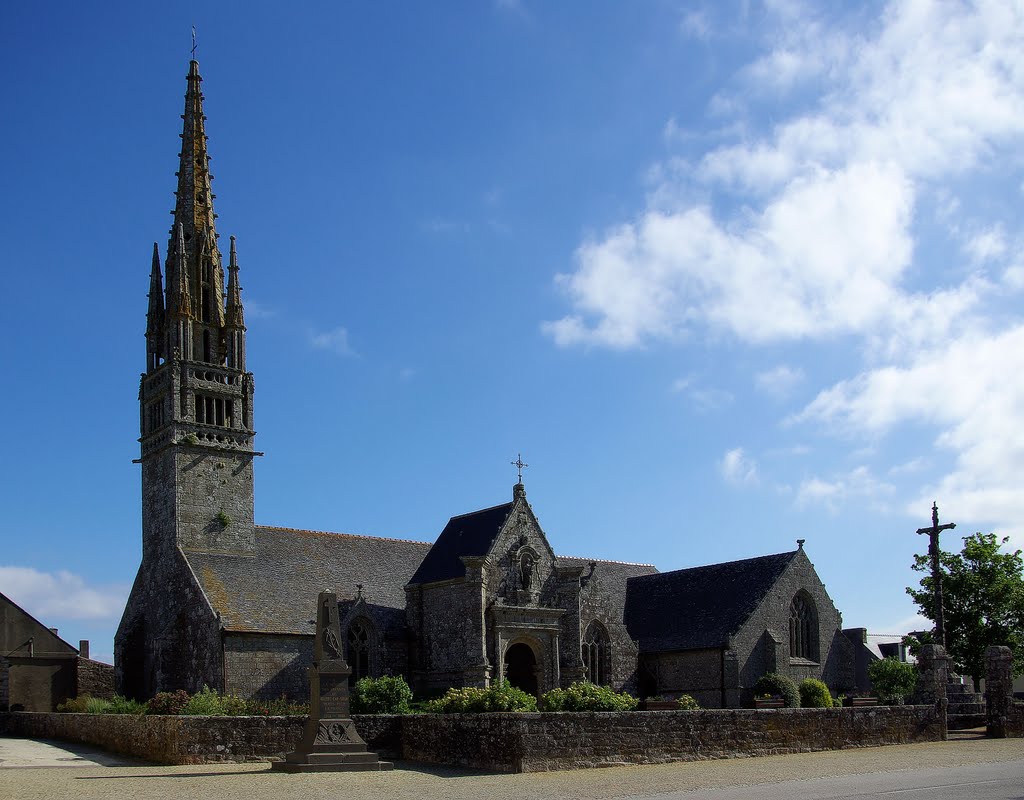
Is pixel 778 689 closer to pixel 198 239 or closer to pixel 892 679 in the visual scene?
pixel 892 679

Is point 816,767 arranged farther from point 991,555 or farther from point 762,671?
point 991,555

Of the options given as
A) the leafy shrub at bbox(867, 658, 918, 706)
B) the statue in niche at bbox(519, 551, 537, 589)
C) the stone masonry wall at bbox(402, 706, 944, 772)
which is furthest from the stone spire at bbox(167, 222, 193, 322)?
the leafy shrub at bbox(867, 658, 918, 706)

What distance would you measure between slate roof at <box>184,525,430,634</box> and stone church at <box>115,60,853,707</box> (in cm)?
7

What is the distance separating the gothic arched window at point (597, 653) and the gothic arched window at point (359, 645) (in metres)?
8.01

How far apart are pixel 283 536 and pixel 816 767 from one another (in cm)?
2646

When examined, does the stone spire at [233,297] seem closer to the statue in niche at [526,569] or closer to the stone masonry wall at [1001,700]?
the statue in niche at [526,569]

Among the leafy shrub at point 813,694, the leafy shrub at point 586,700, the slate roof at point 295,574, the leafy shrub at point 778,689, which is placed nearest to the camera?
the leafy shrub at point 586,700

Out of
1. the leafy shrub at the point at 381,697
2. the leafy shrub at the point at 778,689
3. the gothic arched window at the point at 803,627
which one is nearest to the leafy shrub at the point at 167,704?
the leafy shrub at the point at 381,697

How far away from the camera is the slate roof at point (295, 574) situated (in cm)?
3666

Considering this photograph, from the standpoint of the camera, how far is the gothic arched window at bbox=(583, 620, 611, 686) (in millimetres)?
40500

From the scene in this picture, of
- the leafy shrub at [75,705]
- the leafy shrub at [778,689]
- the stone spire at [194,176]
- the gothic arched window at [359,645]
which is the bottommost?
the leafy shrub at [778,689]

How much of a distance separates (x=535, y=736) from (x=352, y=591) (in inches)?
853

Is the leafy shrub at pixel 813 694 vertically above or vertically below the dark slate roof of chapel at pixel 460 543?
below

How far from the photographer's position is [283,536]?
41719mm
